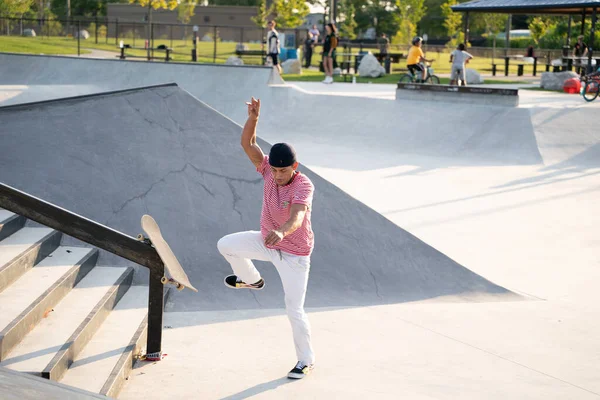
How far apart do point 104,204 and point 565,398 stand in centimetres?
→ 437

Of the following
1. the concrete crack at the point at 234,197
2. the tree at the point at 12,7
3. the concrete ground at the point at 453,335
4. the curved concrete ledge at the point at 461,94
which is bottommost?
the concrete ground at the point at 453,335

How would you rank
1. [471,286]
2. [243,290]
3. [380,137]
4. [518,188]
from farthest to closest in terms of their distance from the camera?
[380,137] → [518,188] → [471,286] → [243,290]

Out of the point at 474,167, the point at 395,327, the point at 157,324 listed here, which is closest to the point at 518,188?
the point at 474,167

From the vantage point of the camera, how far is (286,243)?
5000mm

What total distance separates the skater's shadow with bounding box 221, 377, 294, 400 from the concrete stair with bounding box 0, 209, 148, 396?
736 millimetres

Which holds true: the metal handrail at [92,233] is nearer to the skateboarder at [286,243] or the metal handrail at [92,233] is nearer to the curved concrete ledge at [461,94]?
the skateboarder at [286,243]

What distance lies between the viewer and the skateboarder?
15.9ft

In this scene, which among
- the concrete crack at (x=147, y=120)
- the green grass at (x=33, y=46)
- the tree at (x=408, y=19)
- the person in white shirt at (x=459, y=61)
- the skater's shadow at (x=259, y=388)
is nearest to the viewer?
the skater's shadow at (x=259, y=388)

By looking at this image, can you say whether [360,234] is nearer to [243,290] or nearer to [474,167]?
[243,290]

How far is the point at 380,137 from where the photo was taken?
1792 centimetres

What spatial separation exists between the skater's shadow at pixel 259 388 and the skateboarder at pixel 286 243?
7cm

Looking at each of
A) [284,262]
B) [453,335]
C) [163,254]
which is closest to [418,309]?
[453,335]

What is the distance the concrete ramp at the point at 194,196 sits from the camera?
7191mm

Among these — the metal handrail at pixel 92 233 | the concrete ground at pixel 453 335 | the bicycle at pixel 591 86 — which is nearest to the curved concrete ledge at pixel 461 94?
the bicycle at pixel 591 86
